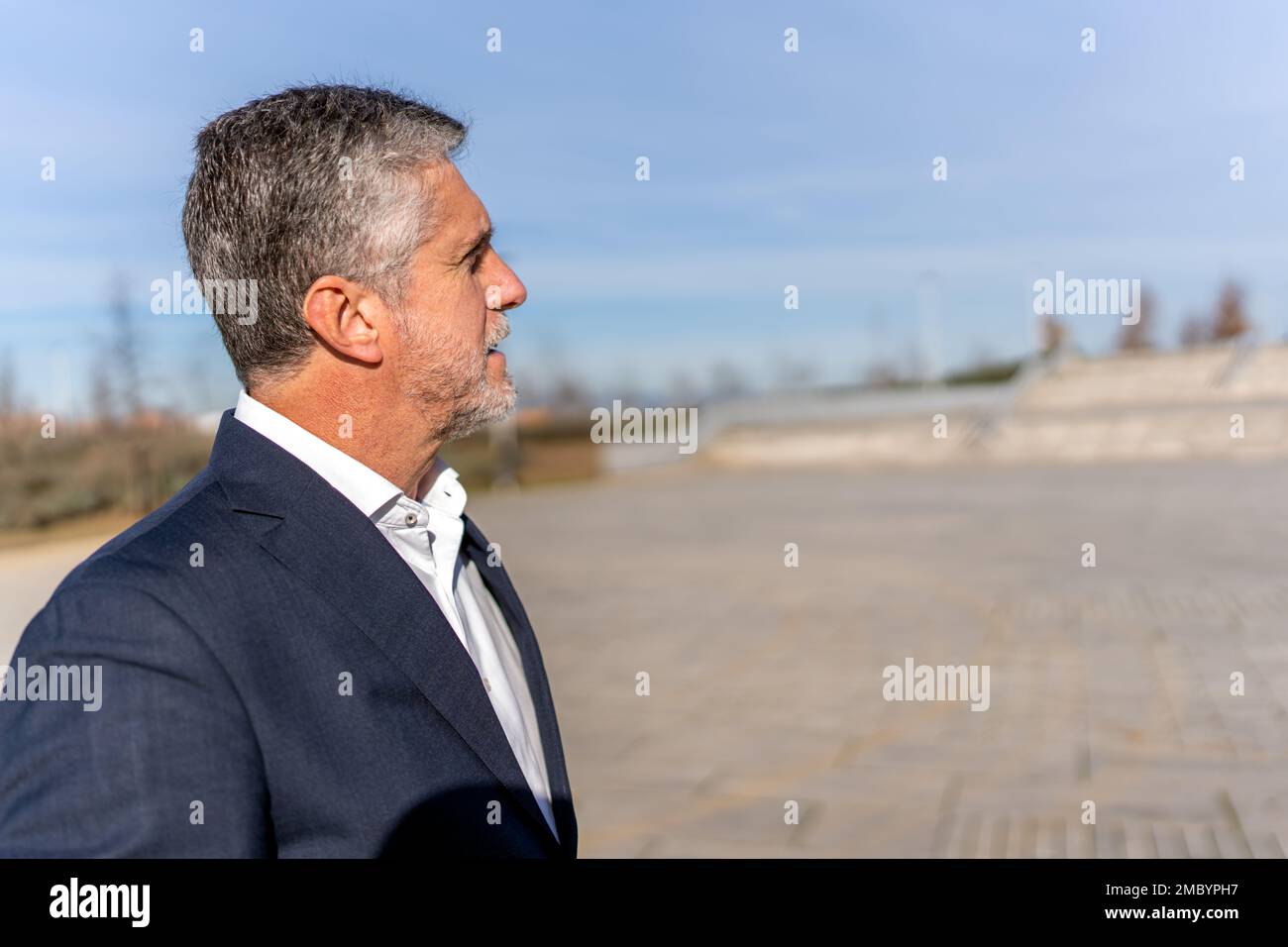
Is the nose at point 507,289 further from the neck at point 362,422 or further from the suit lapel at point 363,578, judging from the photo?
the suit lapel at point 363,578

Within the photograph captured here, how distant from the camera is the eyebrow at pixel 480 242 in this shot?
1737mm

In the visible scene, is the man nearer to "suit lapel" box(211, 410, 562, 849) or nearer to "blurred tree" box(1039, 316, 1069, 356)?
"suit lapel" box(211, 410, 562, 849)

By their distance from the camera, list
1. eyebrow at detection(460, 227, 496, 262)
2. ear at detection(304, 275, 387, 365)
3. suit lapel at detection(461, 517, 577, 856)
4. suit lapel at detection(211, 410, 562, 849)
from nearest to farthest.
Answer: suit lapel at detection(211, 410, 562, 849)
ear at detection(304, 275, 387, 365)
eyebrow at detection(460, 227, 496, 262)
suit lapel at detection(461, 517, 577, 856)

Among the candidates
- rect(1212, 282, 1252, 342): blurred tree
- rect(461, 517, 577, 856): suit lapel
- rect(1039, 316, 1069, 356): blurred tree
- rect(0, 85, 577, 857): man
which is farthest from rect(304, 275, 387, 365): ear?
rect(1212, 282, 1252, 342): blurred tree

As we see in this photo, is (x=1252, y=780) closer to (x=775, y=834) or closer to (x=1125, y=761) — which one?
(x=1125, y=761)

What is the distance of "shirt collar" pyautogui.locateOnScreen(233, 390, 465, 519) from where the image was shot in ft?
5.38

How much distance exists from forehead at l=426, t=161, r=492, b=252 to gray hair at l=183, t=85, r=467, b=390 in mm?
18

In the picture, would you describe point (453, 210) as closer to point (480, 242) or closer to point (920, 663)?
point (480, 242)

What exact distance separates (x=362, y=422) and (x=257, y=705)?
53 centimetres

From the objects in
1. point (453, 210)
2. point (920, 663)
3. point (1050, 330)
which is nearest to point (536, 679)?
point (453, 210)

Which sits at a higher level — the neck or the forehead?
the forehead

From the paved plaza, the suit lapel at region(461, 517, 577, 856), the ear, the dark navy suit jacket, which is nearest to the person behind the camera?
the dark navy suit jacket

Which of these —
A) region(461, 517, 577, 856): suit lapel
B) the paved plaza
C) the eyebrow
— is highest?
the eyebrow
